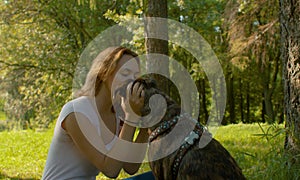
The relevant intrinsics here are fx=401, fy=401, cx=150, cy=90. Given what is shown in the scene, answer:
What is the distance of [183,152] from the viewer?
2.32 metres

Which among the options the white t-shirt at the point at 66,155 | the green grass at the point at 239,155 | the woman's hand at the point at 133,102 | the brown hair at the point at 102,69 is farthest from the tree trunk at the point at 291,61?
the white t-shirt at the point at 66,155

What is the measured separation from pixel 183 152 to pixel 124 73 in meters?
0.69

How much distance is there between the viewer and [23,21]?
1513 cm

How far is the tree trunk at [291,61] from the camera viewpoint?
3.84 m

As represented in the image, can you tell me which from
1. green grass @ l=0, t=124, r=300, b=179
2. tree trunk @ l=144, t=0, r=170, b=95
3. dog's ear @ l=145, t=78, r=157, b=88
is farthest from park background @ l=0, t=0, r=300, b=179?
dog's ear @ l=145, t=78, r=157, b=88

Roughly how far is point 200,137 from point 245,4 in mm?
9236

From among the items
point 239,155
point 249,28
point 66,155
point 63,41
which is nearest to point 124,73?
point 66,155

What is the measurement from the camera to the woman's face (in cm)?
262

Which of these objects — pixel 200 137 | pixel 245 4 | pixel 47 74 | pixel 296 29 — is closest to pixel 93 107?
pixel 200 137

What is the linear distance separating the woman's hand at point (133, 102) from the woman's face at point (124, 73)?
0.26 ft

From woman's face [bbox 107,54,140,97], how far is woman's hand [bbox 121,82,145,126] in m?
0.08

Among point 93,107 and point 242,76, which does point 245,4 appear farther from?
point 242,76

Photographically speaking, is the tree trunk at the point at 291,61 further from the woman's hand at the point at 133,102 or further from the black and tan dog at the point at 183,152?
the woman's hand at the point at 133,102

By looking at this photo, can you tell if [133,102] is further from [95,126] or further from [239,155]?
[239,155]
